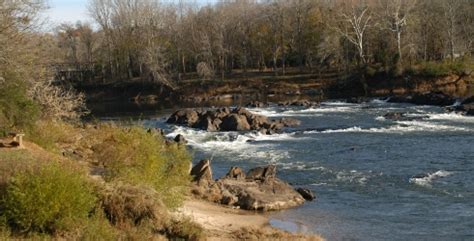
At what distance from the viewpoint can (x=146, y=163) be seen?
74.8 ft

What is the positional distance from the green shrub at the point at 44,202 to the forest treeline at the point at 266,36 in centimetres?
6526

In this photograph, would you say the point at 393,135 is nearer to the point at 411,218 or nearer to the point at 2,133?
the point at 411,218

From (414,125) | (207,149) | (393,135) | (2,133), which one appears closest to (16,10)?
(2,133)

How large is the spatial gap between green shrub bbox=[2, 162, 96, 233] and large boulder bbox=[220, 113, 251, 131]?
31892 millimetres

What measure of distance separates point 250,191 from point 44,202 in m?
12.0

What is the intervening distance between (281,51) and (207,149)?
59369 mm

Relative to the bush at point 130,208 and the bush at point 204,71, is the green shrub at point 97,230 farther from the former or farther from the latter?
the bush at point 204,71

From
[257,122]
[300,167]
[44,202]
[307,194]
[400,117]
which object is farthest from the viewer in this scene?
[400,117]

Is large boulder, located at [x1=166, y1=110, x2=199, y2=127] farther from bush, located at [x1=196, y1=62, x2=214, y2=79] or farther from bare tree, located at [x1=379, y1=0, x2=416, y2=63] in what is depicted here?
bush, located at [x1=196, y1=62, x2=214, y2=79]

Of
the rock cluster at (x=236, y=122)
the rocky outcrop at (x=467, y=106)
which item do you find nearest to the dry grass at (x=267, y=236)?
the rock cluster at (x=236, y=122)

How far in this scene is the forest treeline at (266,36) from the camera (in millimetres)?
83062

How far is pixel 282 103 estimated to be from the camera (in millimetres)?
68938

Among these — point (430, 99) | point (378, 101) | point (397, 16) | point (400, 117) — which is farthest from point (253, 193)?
point (397, 16)

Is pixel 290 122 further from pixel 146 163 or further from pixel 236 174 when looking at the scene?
pixel 146 163
